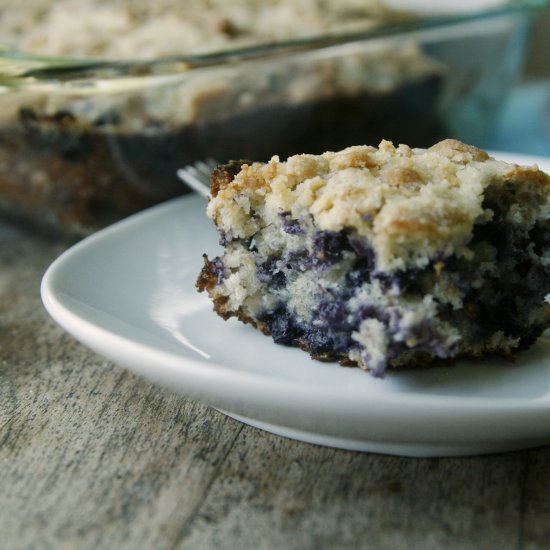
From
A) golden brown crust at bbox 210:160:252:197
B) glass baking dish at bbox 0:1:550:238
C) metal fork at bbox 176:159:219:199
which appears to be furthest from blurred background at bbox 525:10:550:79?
golden brown crust at bbox 210:160:252:197

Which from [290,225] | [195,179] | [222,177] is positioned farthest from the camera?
[195,179]

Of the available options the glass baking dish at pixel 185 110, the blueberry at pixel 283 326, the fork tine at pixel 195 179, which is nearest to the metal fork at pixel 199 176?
the fork tine at pixel 195 179

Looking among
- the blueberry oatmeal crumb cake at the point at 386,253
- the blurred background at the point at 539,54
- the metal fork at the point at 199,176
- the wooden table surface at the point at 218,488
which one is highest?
the blueberry oatmeal crumb cake at the point at 386,253

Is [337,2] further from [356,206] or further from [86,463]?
[86,463]

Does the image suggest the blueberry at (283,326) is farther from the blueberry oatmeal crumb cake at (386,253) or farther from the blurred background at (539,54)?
the blurred background at (539,54)

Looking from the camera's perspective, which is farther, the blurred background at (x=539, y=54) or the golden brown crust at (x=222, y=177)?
the blurred background at (x=539, y=54)

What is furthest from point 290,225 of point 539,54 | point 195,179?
point 539,54

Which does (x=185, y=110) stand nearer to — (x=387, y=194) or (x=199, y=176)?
(x=199, y=176)

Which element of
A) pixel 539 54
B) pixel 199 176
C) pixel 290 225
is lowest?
pixel 539 54
